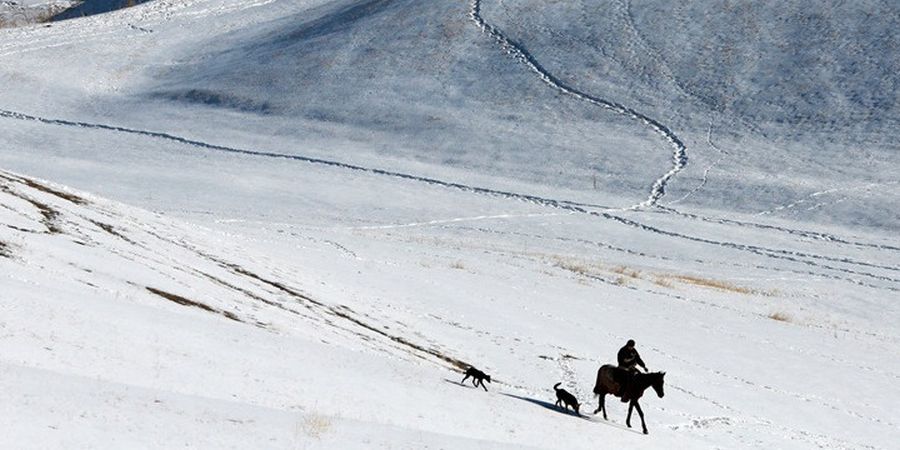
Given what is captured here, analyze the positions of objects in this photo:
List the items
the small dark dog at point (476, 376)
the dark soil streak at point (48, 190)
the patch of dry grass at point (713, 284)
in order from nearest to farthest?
the small dark dog at point (476, 376) < the dark soil streak at point (48, 190) < the patch of dry grass at point (713, 284)

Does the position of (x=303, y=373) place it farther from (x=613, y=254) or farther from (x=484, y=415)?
(x=613, y=254)

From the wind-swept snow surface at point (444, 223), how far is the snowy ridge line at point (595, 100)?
0.23 metres

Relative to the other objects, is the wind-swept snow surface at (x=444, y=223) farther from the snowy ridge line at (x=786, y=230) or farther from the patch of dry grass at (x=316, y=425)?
the snowy ridge line at (x=786, y=230)

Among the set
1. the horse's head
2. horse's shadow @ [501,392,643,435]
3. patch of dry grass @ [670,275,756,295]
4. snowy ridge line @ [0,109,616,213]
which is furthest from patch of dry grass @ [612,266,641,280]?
the horse's head

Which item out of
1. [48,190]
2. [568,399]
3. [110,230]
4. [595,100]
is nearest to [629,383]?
[568,399]

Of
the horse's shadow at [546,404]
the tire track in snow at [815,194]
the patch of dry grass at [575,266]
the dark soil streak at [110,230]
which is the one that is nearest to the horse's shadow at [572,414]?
the horse's shadow at [546,404]

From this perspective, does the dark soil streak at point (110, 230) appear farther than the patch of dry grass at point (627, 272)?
No

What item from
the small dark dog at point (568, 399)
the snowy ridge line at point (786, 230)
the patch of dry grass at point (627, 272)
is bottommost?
the patch of dry grass at point (627, 272)

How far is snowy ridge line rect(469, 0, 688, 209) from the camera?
194 feet

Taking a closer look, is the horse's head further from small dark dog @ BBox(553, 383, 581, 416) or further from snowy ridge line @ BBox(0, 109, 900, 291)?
snowy ridge line @ BBox(0, 109, 900, 291)

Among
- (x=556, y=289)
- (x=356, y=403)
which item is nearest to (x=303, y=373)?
(x=356, y=403)

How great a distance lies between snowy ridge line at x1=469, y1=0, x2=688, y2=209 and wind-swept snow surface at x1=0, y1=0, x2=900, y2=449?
0.23m

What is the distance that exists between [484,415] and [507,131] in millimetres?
51556

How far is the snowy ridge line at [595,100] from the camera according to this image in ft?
194
